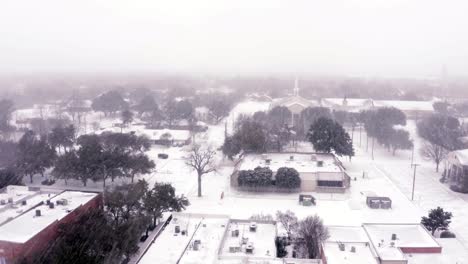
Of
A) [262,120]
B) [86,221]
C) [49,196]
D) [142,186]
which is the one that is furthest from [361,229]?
[262,120]

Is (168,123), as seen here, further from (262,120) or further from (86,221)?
(86,221)

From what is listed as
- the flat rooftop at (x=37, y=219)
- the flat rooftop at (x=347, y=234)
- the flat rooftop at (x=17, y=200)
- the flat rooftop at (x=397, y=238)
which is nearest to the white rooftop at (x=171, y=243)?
the flat rooftop at (x=37, y=219)

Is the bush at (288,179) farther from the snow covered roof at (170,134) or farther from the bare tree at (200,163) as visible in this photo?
the snow covered roof at (170,134)

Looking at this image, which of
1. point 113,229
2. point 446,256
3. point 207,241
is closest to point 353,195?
point 446,256

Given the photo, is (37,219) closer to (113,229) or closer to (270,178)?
(113,229)

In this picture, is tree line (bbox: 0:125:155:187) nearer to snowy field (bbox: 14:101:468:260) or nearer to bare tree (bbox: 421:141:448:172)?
snowy field (bbox: 14:101:468:260)
